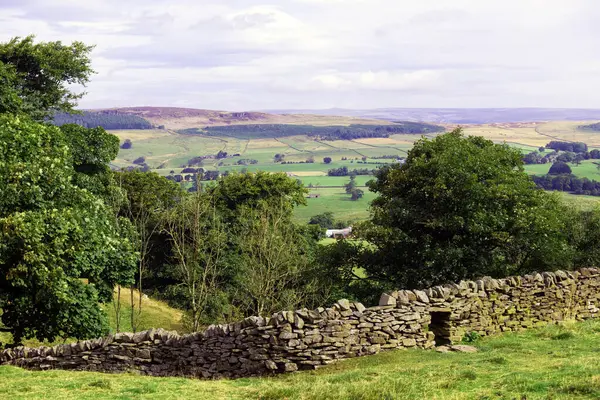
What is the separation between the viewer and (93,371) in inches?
708

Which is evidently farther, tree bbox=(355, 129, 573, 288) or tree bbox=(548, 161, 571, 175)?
tree bbox=(548, 161, 571, 175)

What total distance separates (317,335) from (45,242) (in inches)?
360

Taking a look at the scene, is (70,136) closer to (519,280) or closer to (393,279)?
(393,279)

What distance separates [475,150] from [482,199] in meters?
3.24

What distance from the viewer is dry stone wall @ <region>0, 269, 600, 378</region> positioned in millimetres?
16484

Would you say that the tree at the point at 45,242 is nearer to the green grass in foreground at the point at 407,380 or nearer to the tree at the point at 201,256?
the green grass in foreground at the point at 407,380

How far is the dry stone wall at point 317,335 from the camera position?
16.5 metres

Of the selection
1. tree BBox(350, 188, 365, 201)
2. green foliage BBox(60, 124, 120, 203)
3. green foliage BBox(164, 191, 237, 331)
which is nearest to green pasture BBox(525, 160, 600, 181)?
tree BBox(350, 188, 365, 201)

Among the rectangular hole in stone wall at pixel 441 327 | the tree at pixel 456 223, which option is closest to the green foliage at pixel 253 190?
the tree at pixel 456 223

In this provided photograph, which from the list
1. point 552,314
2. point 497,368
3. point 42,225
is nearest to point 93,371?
point 42,225

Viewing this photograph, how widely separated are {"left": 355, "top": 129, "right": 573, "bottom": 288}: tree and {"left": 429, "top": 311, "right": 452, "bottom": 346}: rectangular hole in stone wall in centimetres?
749

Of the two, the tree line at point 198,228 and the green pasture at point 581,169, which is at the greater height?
the tree line at point 198,228

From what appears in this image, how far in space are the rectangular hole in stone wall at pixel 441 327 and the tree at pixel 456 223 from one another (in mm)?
7485

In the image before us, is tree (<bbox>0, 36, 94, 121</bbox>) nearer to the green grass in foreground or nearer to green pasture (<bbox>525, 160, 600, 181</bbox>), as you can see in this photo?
the green grass in foreground
